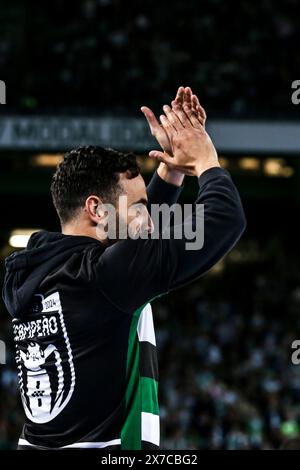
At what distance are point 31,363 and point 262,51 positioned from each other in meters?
17.2

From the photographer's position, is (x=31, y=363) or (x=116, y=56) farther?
(x=116, y=56)

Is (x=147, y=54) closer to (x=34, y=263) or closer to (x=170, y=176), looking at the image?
(x=170, y=176)

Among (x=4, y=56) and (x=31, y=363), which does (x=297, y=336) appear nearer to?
(x=4, y=56)

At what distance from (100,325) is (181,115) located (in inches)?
27.9

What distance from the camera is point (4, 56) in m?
19.2

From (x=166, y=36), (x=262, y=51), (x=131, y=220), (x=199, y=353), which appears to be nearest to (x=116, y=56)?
(x=166, y=36)

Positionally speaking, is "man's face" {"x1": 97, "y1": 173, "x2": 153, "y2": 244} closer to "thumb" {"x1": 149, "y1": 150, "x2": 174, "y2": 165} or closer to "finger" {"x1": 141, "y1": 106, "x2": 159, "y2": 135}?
"thumb" {"x1": 149, "y1": 150, "x2": 174, "y2": 165}

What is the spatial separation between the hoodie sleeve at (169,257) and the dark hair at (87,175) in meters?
0.24

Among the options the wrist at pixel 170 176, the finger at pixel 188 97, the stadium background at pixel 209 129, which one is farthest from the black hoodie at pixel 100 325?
the stadium background at pixel 209 129

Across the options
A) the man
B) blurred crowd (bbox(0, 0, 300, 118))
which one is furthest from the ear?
blurred crowd (bbox(0, 0, 300, 118))

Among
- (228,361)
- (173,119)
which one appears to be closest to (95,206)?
(173,119)

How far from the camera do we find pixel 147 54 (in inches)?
771
